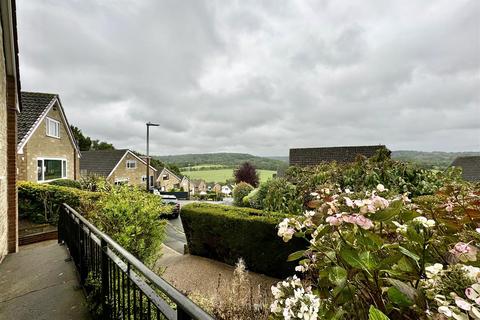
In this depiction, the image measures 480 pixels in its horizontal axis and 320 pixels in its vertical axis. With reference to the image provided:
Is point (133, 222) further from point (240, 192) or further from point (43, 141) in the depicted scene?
point (43, 141)

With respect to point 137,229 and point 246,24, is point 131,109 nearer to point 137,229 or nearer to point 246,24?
point 246,24

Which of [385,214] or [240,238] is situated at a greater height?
[385,214]

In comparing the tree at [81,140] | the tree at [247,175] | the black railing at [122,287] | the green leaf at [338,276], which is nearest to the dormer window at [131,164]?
the tree at [247,175]

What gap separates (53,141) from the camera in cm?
1628

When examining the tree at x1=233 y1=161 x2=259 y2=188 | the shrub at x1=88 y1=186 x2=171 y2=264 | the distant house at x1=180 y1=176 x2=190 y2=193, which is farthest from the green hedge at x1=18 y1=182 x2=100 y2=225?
the distant house at x1=180 y1=176 x2=190 y2=193

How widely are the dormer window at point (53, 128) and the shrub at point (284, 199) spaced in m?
15.0

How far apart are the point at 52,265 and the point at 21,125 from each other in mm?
12765

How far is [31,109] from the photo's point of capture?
14828 millimetres

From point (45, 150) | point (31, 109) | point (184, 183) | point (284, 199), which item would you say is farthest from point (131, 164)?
point (284, 199)

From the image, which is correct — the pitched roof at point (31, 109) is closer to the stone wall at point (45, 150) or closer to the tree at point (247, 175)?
the stone wall at point (45, 150)

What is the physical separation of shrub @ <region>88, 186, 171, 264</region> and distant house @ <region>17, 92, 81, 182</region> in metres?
11.6

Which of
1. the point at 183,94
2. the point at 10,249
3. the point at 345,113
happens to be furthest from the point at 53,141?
the point at 345,113

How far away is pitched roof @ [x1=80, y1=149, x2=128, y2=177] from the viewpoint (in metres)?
28.4

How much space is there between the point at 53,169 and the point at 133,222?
15.2 m
